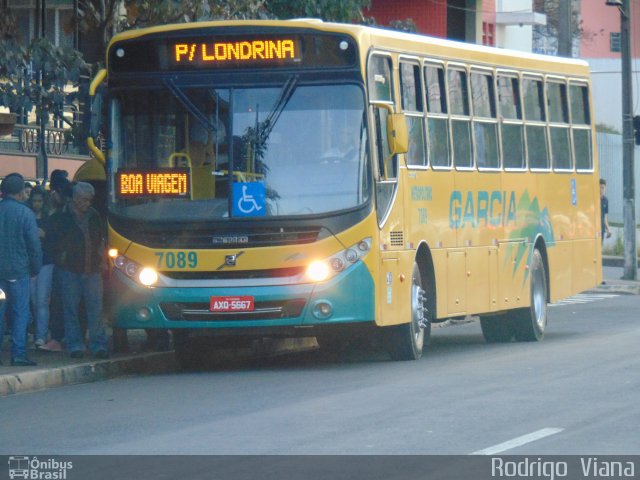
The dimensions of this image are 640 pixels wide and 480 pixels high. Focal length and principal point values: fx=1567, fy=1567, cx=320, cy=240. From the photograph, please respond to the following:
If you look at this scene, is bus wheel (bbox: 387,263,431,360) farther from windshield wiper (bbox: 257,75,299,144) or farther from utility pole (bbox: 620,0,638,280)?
utility pole (bbox: 620,0,638,280)

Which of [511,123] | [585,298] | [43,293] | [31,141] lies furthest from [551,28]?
[43,293]

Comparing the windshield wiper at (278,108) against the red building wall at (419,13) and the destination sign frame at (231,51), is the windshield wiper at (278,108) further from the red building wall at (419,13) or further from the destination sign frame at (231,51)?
the red building wall at (419,13)

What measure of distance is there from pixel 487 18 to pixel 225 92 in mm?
30285

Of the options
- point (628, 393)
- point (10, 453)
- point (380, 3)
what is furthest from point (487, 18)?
point (10, 453)

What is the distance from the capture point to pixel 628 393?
12391mm

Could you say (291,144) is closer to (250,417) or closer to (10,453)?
(250,417)

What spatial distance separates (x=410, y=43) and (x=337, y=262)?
281 cm

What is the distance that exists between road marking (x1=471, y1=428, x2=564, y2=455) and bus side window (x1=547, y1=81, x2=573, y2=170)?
10263 millimetres

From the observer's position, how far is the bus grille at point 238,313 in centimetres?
1458

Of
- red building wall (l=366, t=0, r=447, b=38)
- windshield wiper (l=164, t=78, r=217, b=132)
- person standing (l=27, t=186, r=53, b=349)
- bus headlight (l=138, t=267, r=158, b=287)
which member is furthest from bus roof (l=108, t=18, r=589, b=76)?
red building wall (l=366, t=0, r=447, b=38)

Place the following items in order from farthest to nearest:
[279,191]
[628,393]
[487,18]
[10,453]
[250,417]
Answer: [487,18] < [279,191] < [628,393] < [250,417] < [10,453]

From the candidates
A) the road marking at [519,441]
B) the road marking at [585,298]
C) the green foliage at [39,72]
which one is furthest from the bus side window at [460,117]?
the road marking at [585,298]

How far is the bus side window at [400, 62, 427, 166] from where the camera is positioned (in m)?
16.0

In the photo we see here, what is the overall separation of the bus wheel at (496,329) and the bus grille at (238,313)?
584 cm
